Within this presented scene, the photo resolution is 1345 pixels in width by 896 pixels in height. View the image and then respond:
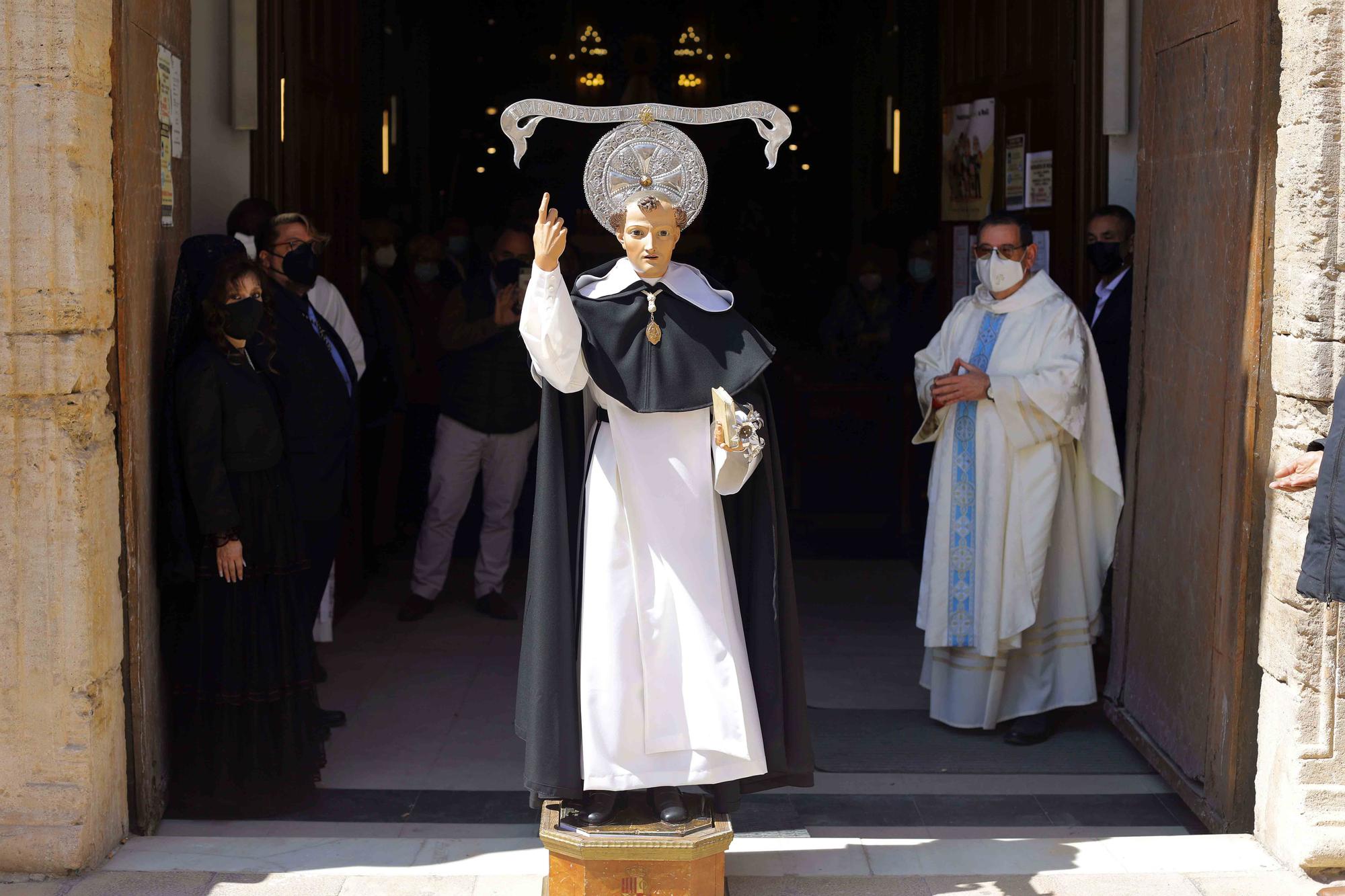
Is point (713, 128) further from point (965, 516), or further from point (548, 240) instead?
point (548, 240)

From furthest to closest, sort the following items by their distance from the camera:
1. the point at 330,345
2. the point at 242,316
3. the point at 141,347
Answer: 1. the point at 330,345
2. the point at 242,316
3. the point at 141,347

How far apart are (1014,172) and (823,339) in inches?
124

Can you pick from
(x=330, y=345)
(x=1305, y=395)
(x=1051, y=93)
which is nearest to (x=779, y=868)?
(x=1305, y=395)

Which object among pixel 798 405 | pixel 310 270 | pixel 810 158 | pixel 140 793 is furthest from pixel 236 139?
pixel 810 158

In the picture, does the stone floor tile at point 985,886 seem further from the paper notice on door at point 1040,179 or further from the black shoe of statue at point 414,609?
the black shoe of statue at point 414,609

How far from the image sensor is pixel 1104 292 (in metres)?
5.57

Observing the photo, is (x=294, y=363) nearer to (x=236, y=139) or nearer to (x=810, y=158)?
(x=236, y=139)

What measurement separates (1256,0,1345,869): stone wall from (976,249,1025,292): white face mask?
126cm

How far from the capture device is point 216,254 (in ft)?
14.2

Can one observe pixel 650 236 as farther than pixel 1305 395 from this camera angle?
No

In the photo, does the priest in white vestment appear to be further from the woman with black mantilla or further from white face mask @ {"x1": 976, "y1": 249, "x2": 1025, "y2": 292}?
the woman with black mantilla

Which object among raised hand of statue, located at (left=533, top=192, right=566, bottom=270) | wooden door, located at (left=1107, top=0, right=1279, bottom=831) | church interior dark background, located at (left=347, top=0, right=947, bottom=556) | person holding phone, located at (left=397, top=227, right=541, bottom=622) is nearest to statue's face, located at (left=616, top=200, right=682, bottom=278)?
raised hand of statue, located at (left=533, top=192, right=566, bottom=270)

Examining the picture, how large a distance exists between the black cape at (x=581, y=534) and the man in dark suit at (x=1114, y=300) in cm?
226

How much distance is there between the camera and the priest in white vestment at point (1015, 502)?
16.4 ft
